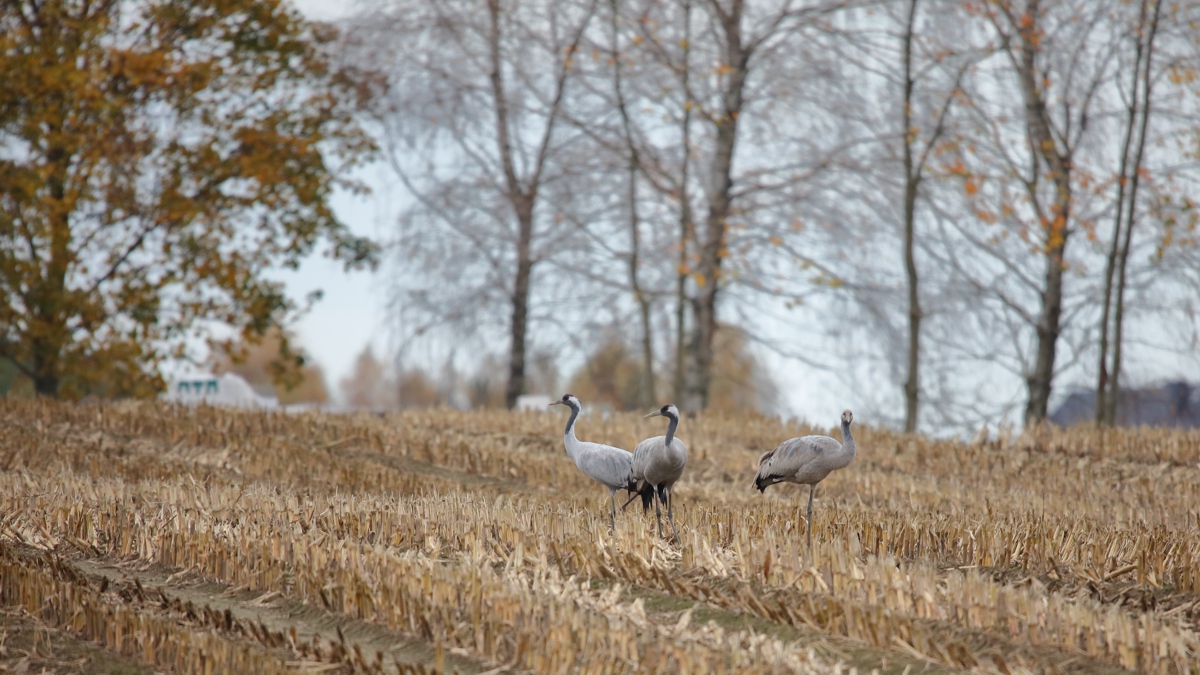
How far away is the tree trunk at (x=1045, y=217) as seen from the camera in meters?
20.0

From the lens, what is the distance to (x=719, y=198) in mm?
22641

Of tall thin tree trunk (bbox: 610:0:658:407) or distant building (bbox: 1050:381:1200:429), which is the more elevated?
tall thin tree trunk (bbox: 610:0:658:407)

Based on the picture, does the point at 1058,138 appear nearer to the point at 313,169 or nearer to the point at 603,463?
the point at 313,169

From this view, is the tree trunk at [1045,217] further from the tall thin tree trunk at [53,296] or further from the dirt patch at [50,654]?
the tall thin tree trunk at [53,296]

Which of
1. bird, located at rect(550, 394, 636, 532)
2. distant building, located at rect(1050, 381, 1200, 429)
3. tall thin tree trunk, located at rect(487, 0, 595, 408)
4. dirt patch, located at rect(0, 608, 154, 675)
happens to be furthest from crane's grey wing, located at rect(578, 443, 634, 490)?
distant building, located at rect(1050, 381, 1200, 429)

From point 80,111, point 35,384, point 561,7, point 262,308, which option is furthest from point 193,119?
point 561,7

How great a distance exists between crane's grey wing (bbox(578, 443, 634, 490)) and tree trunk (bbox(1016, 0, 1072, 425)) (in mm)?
13186

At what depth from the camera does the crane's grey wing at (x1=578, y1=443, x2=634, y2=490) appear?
862 cm

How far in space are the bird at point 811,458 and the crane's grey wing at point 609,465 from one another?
3.56ft

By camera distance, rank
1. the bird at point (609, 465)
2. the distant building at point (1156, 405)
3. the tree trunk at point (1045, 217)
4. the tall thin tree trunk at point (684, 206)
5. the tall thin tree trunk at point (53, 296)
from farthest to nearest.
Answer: the distant building at point (1156, 405) → the tall thin tree trunk at point (684, 206) → the tall thin tree trunk at point (53, 296) → the tree trunk at point (1045, 217) → the bird at point (609, 465)

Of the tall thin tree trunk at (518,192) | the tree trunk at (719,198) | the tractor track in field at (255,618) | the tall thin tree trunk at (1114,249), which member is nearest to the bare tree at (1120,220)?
the tall thin tree trunk at (1114,249)

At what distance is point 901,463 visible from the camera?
14469mm

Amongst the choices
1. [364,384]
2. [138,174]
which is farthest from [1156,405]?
[364,384]

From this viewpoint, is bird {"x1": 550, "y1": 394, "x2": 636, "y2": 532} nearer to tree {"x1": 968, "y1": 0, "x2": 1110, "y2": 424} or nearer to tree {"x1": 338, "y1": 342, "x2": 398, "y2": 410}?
tree {"x1": 968, "y1": 0, "x2": 1110, "y2": 424}
